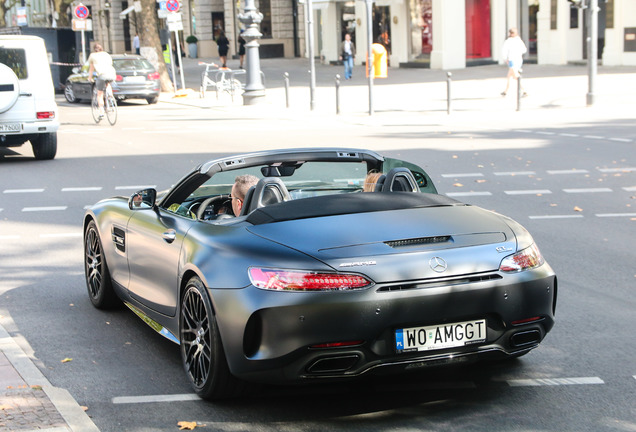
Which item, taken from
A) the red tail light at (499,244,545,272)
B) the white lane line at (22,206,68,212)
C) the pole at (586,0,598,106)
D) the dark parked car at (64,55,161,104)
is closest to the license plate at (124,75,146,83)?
the dark parked car at (64,55,161,104)

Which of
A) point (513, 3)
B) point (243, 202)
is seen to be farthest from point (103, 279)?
point (513, 3)

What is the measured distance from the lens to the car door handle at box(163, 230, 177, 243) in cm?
568

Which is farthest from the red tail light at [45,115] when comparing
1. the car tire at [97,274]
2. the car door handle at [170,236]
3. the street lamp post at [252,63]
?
the car door handle at [170,236]

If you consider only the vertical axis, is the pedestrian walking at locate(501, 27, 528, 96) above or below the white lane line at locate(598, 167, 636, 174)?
above

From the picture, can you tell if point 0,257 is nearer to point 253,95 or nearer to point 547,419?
point 547,419

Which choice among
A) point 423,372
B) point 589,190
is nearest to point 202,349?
point 423,372

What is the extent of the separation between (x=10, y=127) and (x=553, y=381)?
554 inches

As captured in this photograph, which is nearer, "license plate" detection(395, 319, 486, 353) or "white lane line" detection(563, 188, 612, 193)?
"license plate" detection(395, 319, 486, 353)

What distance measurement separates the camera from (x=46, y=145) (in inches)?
708

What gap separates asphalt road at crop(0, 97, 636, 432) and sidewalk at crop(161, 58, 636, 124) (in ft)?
18.7

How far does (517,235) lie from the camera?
5117mm

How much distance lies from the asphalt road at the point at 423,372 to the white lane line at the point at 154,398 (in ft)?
0.03

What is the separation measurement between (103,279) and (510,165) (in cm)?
945

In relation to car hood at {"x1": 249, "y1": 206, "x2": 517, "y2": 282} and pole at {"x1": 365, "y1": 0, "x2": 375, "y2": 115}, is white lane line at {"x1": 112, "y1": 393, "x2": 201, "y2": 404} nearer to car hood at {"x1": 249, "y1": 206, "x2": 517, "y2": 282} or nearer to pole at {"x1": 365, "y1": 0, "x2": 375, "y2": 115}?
car hood at {"x1": 249, "y1": 206, "x2": 517, "y2": 282}
